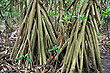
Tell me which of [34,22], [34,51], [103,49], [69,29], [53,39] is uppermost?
[34,22]

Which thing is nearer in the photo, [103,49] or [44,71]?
[44,71]

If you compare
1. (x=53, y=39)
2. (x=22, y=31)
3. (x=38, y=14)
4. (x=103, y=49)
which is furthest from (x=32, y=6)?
(x=103, y=49)

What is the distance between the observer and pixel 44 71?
2.51m

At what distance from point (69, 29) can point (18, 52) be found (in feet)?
4.19

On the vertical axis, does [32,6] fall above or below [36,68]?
above

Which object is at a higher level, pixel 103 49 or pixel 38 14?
pixel 38 14

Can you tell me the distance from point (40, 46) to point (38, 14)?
750 mm

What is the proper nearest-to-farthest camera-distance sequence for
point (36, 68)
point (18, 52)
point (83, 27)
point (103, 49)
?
point (83, 27), point (36, 68), point (18, 52), point (103, 49)

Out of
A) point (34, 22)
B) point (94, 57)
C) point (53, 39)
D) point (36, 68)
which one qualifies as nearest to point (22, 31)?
point (34, 22)

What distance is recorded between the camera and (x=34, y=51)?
119 inches

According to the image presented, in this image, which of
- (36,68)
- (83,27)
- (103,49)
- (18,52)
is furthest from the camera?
(103,49)

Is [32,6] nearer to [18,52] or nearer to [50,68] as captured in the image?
[18,52]

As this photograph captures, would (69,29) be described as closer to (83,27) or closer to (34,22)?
(83,27)

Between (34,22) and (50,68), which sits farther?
(34,22)
